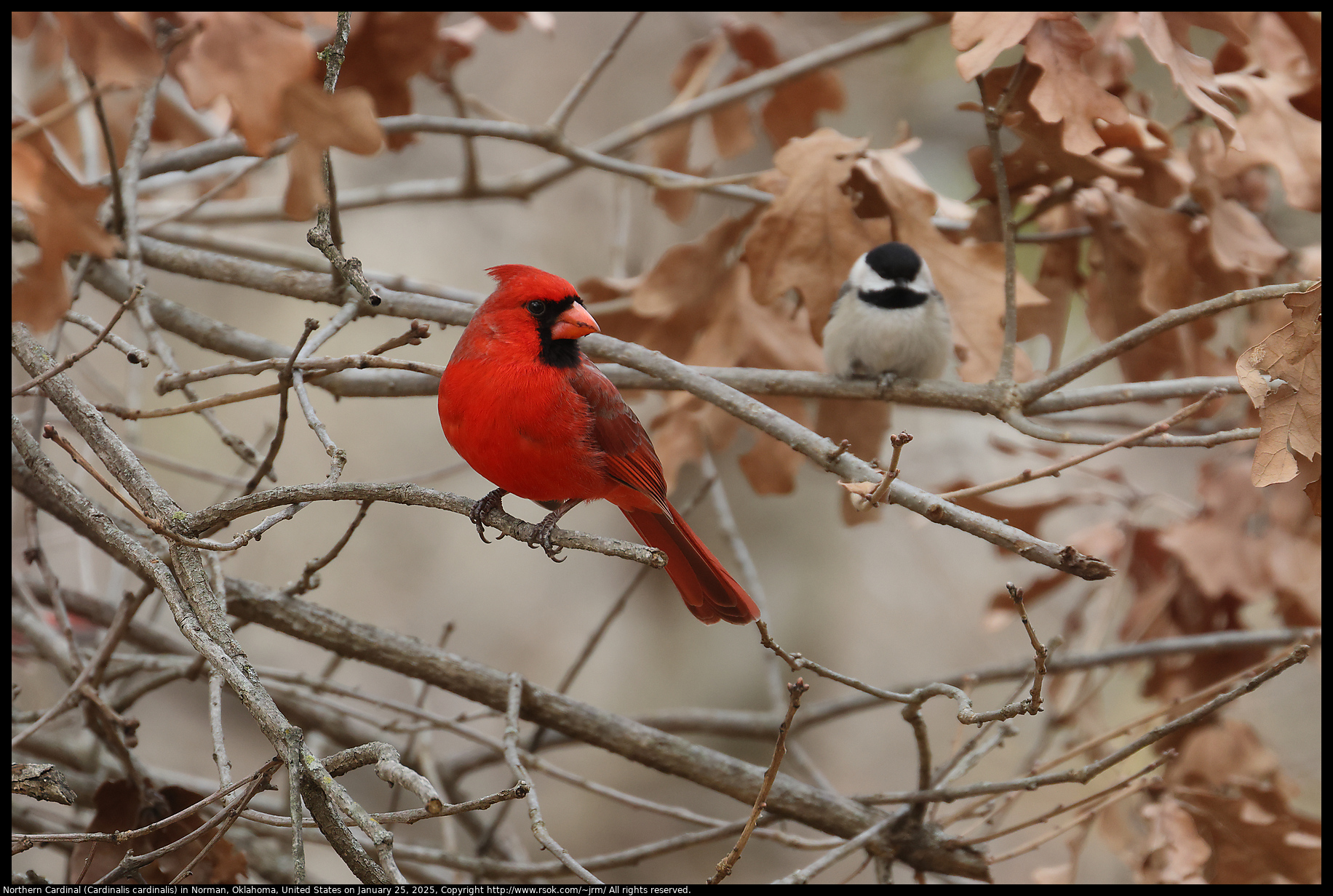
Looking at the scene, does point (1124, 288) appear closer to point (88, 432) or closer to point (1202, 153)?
point (1202, 153)

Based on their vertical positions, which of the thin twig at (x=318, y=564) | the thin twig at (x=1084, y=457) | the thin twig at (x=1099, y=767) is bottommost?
the thin twig at (x=1099, y=767)

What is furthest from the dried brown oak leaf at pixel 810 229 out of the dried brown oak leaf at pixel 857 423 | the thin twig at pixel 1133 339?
the thin twig at pixel 1133 339

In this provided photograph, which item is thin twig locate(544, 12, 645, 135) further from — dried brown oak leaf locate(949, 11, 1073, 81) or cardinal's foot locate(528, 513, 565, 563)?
cardinal's foot locate(528, 513, 565, 563)

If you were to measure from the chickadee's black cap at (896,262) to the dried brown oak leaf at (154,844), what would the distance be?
2314mm

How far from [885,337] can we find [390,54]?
5.52ft

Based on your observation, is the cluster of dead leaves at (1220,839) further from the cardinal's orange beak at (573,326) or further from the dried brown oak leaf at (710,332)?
the cardinal's orange beak at (573,326)

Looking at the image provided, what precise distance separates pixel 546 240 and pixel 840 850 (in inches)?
173

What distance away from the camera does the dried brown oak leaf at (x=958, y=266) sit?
7.82 feet

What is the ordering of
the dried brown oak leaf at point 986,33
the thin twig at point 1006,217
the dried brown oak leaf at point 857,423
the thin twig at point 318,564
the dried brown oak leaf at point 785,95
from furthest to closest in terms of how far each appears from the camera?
the dried brown oak leaf at point 785,95
the dried brown oak leaf at point 857,423
the thin twig at point 1006,217
the dried brown oak leaf at point 986,33
the thin twig at point 318,564

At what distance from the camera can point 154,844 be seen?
2.06 meters

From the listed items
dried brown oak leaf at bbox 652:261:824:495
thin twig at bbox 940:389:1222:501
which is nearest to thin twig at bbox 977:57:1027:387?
thin twig at bbox 940:389:1222:501

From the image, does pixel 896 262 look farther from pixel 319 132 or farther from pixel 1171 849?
pixel 319 132

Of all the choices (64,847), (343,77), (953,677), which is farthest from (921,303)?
(64,847)

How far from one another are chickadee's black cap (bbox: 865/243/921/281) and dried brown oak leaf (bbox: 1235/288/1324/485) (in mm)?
1516
